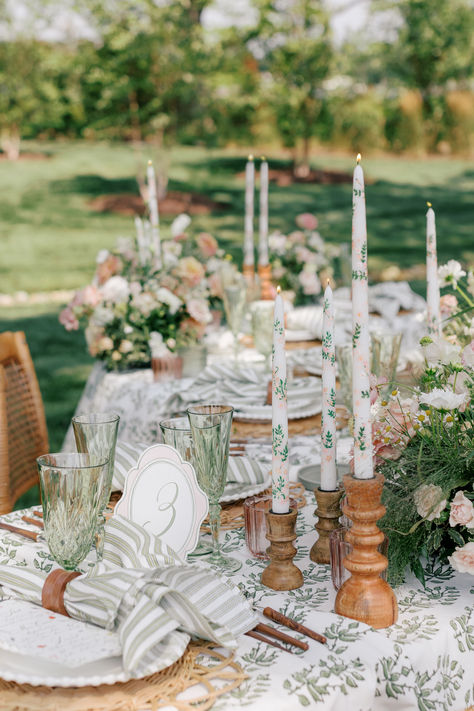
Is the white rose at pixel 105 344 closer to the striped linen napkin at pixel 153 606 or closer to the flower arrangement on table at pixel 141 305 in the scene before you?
the flower arrangement on table at pixel 141 305

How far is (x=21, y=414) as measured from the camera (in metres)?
2.56

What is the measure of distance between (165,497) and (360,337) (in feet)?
1.41

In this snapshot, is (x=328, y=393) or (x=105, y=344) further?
(x=105, y=344)

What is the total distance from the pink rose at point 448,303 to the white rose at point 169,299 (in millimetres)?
884

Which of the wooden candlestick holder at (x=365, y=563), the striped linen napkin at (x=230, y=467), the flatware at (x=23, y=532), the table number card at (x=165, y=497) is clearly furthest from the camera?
the striped linen napkin at (x=230, y=467)

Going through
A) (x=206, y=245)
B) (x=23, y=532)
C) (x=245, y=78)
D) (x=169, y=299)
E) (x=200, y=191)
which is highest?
(x=245, y=78)

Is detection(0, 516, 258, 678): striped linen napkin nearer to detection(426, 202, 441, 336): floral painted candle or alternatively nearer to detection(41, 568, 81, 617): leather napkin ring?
detection(41, 568, 81, 617): leather napkin ring

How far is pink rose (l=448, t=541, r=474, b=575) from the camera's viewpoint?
1.10 meters

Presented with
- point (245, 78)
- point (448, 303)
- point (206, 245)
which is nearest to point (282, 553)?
point (448, 303)

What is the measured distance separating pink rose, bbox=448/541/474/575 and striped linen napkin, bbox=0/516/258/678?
0.97 feet

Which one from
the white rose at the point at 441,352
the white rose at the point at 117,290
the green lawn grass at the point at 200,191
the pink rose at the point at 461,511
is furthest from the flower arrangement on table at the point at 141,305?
the green lawn grass at the point at 200,191

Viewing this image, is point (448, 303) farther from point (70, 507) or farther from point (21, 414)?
point (21, 414)

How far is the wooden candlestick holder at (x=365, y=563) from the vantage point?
101cm

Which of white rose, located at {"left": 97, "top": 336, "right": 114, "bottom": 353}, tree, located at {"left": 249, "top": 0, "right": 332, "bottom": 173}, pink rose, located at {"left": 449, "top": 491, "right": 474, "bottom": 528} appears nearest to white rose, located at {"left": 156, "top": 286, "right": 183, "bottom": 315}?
white rose, located at {"left": 97, "top": 336, "right": 114, "bottom": 353}
